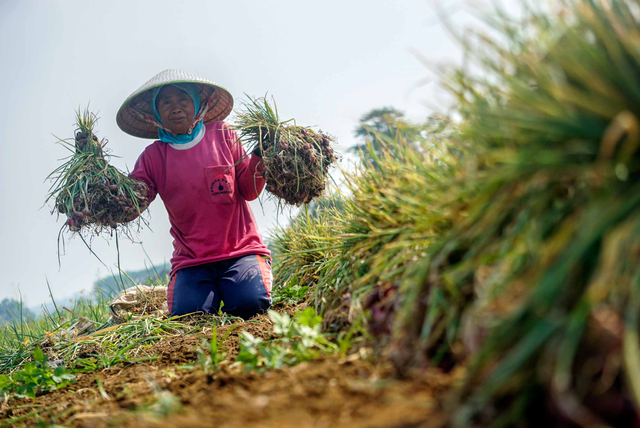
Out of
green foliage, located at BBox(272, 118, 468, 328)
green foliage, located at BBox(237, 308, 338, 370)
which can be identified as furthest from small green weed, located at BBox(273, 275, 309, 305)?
green foliage, located at BBox(237, 308, 338, 370)

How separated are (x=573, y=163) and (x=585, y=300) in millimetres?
313

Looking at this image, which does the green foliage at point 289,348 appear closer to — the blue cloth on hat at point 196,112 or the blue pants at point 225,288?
the blue pants at point 225,288

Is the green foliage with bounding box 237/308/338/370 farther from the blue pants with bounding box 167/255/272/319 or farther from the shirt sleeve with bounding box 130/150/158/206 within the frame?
the shirt sleeve with bounding box 130/150/158/206

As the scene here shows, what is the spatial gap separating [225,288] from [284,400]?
2.55 m

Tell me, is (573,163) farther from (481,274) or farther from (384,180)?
(384,180)

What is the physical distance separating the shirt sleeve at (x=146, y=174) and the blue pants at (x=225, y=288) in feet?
2.19

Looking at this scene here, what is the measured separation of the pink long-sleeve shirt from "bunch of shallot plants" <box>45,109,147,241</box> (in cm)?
39

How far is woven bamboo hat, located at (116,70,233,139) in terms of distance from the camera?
3439 millimetres

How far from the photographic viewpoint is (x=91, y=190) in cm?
282

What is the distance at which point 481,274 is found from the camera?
3.24 ft

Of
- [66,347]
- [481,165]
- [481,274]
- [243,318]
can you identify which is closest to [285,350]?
[481,274]

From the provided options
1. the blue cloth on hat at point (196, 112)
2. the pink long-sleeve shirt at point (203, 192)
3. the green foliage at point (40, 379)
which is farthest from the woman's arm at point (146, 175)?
the green foliage at point (40, 379)

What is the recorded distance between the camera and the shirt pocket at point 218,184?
342 cm

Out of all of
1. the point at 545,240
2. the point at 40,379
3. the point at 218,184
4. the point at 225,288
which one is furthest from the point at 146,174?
the point at 545,240
